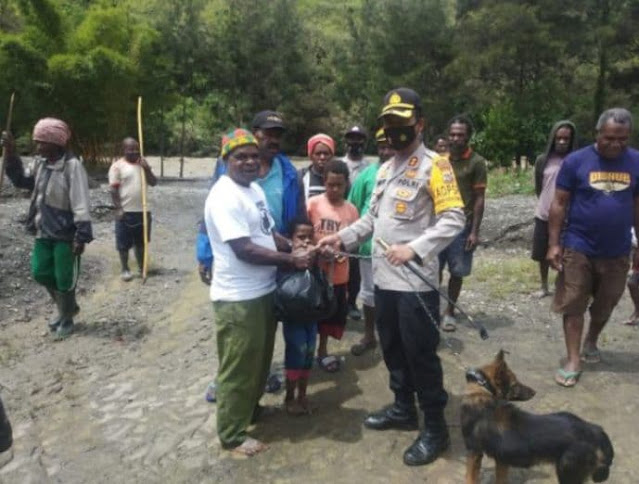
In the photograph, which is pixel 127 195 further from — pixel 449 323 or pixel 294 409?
pixel 294 409

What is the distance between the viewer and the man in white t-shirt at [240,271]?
10.5 feet

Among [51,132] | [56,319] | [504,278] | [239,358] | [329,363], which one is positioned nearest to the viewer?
[239,358]

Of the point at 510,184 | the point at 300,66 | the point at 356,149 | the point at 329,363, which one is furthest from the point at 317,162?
the point at 300,66

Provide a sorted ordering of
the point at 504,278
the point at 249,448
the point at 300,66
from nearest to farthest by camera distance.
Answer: the point at 249,448 < the point at 504,278 < the point at 300,66

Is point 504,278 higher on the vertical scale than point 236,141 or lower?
lower

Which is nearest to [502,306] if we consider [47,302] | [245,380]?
[245,380]

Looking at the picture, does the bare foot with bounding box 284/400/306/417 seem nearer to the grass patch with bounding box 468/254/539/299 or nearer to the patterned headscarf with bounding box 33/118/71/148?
the patterned headscarf with bounding box 33/118/71/148

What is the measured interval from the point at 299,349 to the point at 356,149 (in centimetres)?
Result: 237

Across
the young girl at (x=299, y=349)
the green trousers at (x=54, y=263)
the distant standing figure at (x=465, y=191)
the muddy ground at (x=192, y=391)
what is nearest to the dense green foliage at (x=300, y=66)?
the muddy ground at (x=192, y=391)

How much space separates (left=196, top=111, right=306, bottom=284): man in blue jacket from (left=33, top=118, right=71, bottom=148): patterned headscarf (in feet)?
6.45

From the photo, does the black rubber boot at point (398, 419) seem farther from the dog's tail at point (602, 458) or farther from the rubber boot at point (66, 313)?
the rubber boot at point (66, 313)

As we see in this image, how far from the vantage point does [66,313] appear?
5664mm

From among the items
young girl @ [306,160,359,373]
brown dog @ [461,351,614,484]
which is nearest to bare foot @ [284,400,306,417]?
young girl @ [306,160,359,373]

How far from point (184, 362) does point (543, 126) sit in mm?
20712
